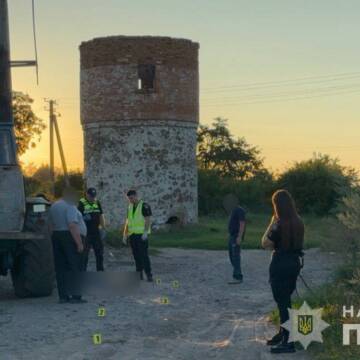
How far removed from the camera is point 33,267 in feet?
44.8

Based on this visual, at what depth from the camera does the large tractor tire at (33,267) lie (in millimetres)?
13688

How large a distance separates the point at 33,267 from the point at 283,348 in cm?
593

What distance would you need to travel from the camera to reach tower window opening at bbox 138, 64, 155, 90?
114 feet

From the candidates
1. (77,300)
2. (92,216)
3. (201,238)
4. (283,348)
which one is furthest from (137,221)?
(201,238)

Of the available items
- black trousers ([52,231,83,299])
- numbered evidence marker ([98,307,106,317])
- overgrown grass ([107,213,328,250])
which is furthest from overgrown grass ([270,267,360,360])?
overgrown grass ([107,213,328,250])

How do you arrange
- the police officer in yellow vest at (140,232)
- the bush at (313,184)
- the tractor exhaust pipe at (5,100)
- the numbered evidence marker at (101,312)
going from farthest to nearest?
the bush at (313,184), the police officer in yellow vest at (140,232), the tractor exhaust pipe at (5,100), the numbered evidence marker at (101,312)

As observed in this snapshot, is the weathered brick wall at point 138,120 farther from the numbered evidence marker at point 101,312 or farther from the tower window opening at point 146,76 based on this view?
the numbered evidence marker at point 101,312

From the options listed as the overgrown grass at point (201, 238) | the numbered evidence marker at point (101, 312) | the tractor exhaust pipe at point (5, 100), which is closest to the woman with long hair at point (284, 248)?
the numbered evidence marker at point (101, 312)

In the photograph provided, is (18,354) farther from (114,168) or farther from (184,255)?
(114,168)

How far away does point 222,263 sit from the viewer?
70.4 feet

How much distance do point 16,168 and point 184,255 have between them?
Result: 1140cm

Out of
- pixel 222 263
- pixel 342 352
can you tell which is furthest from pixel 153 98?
pixel 342 352

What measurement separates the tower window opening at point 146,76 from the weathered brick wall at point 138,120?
0.75 ft

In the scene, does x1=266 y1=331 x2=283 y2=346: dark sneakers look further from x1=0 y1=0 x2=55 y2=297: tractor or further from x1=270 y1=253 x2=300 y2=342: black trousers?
x1=0 y1=0 x2=55 y2=297: tractor
